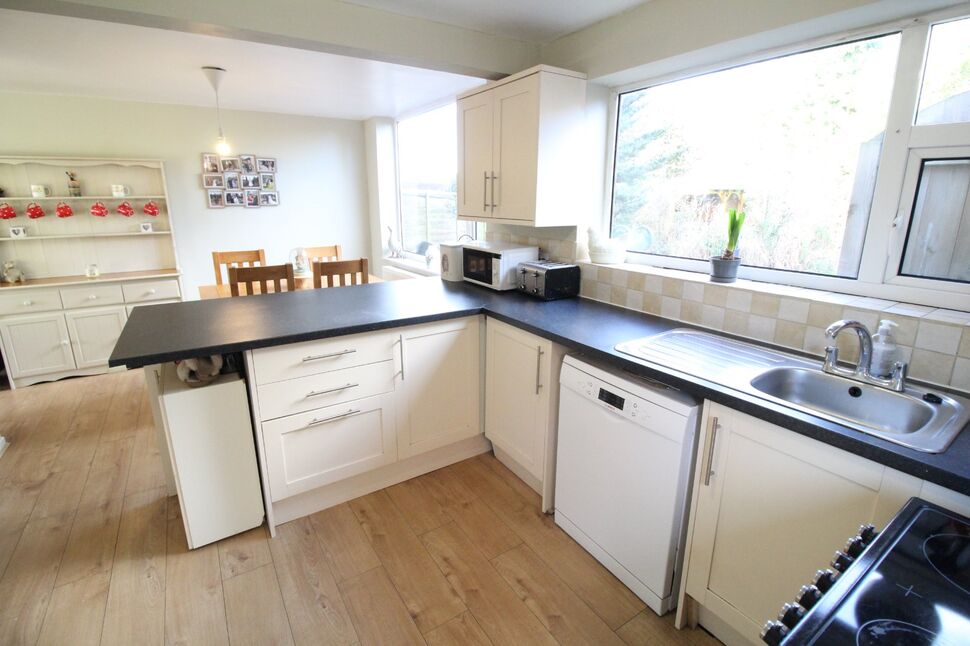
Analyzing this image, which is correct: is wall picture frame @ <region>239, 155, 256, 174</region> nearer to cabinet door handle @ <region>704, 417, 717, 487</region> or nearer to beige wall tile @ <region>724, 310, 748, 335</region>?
beige wall tile @ <region>724, 310, 748, 335</region>

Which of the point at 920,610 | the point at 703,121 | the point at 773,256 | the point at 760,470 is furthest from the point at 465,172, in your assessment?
the point at 920,610

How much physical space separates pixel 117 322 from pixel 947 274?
5163 millimetres

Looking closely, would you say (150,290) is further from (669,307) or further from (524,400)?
(669,307)

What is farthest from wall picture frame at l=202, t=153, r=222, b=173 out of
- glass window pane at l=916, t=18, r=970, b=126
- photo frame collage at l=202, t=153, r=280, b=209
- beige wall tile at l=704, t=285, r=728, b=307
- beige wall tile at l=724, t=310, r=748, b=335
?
glass window pane at l=916, t=18, r=970, b=126

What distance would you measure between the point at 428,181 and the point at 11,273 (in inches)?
137

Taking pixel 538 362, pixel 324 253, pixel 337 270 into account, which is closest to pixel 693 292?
pixel 538 362

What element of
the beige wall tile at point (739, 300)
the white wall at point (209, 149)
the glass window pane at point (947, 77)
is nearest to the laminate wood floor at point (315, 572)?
the beige wall tile at point (739, 300)

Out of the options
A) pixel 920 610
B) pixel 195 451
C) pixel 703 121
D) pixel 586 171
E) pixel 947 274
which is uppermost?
pixel 703 121

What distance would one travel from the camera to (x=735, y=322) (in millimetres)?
1867

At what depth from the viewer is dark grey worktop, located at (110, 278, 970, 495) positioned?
1.06 meters

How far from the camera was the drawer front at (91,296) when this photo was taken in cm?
363

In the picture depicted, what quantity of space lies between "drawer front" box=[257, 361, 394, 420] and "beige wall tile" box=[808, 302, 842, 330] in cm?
169

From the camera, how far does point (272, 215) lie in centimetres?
481

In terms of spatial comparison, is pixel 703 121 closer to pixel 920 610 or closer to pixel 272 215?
pixel 920 610
